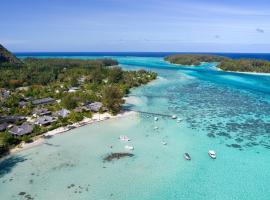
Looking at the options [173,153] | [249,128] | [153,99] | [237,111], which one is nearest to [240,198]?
[173,153]

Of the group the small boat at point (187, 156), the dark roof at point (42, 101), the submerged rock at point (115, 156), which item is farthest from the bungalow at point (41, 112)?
the small boat at point (187, 156)

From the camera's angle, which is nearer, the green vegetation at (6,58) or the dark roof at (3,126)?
the dark roof at (3,126)

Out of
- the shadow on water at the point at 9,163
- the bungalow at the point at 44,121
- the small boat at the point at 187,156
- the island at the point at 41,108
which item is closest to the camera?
Result: the shadow on water at the point at 9,163

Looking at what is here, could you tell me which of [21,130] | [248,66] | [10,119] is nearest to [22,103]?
[10,119]

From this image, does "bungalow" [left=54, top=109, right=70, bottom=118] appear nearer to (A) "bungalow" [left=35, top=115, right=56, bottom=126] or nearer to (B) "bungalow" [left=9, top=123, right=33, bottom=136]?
(A) "bungalow" [left=35, top=115, right=56, bottom=126]

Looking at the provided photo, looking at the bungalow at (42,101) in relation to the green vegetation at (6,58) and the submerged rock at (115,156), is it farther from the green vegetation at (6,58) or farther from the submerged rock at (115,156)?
the green vegetation at (6,58)

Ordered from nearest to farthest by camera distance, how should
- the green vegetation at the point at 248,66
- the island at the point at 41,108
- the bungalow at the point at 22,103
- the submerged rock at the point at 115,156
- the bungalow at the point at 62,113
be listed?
the submerged rock at the point at 115,156 → the island at the point at 41,108 → the bungalow at the point at 62,113 → the bungalow at the point at 22,103 → the green vegetation at the point at 248,66

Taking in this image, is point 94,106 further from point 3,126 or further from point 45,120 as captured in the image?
point 3,126

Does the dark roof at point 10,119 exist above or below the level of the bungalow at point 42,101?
below

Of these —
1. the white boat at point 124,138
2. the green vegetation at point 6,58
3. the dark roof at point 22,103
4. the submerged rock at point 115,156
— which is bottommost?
the submerged rock at point 115,156

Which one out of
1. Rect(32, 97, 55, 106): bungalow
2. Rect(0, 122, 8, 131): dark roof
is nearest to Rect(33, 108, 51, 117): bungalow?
Rect(32, 97, 55, 106): bungalow

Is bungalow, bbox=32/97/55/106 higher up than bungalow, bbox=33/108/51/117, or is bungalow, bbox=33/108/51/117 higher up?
bungalow, bbox=32/97/55/106
